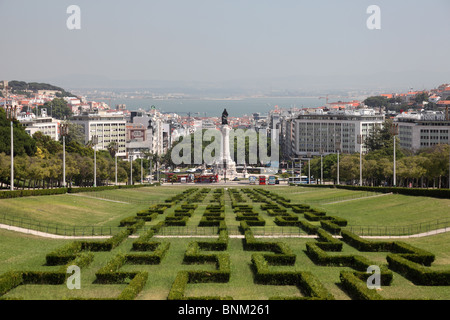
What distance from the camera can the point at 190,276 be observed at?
28.8m

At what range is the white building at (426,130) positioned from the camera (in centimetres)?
15500

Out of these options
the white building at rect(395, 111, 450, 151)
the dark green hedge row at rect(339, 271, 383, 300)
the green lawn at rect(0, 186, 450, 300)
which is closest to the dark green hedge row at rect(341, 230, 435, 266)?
the green lawn at rect(0, 186, 450, 300)

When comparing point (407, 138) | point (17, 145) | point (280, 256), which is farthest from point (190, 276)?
point (407, 138)

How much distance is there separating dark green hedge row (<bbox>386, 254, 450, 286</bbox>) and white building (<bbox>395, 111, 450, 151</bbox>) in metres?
125

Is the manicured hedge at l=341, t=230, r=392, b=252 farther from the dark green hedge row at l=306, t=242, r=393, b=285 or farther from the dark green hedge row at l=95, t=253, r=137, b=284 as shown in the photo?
the dark green hedge row at l=95, t=253, r=137, b=284

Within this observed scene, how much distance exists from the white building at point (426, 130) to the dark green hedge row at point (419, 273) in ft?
411

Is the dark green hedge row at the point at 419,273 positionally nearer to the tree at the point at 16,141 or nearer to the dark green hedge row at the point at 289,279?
the dark green hedge row at the point at 289,279

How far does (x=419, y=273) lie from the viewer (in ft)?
A: 92.7

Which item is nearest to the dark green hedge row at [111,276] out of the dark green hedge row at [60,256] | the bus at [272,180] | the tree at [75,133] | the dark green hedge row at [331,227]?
the dark green hedge row at [60,256]

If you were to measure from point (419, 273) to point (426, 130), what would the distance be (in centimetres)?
13803

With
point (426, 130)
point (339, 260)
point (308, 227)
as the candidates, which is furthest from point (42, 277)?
point (426, 130)

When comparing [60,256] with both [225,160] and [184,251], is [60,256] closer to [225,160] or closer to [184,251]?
[184,251]

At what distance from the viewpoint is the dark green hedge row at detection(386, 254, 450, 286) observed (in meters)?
27.7
